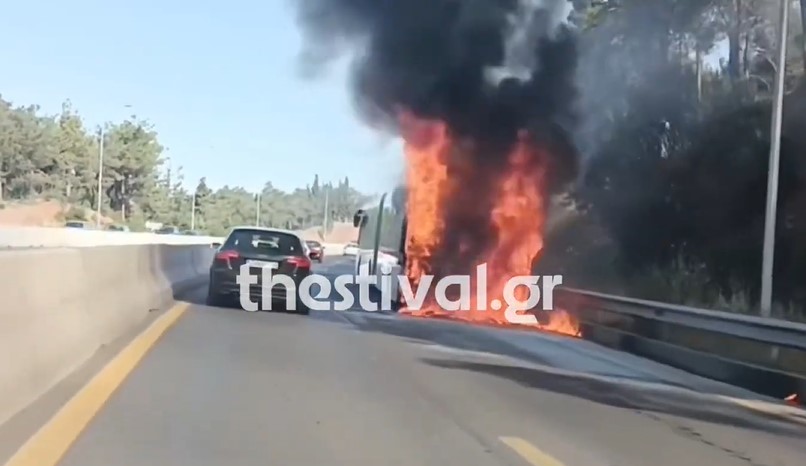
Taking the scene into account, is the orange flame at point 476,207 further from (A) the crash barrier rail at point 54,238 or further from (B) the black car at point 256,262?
(A) the crash barrier rail at point 54,238

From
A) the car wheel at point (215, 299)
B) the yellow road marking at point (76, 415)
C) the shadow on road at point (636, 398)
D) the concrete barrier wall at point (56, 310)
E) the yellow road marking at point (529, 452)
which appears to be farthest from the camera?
the car wheel at point (215, 299)

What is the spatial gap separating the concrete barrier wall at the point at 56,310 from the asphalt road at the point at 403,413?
604mm

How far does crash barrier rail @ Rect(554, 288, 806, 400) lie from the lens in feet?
41.8

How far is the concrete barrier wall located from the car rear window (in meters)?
3.46

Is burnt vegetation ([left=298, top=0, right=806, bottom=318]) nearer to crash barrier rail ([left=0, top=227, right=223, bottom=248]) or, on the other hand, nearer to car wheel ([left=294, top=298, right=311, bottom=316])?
car wheel ([left=294, top=298, right=311, bottom=316])

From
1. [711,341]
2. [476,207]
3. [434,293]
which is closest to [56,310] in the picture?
[711,341]

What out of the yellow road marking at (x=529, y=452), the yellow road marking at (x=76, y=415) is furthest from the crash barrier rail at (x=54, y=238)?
the yellow road marking at (x=529, y=452)

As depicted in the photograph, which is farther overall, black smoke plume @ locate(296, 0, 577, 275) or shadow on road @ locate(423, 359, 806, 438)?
black smoke plume @ locate(296, 0, 577, 275)

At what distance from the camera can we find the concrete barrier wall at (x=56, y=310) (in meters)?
8.30

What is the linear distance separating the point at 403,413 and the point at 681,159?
22057 millimetres

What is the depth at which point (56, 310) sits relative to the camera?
10.3 meters

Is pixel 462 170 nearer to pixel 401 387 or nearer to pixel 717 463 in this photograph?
pixel 401 387

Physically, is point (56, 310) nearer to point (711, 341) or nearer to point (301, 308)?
point (711, 341)

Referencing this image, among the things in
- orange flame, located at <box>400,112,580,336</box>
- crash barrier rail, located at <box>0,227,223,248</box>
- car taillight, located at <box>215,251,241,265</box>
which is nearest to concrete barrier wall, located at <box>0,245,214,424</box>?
car taillight, located at <box>215,251,241,265</box>
